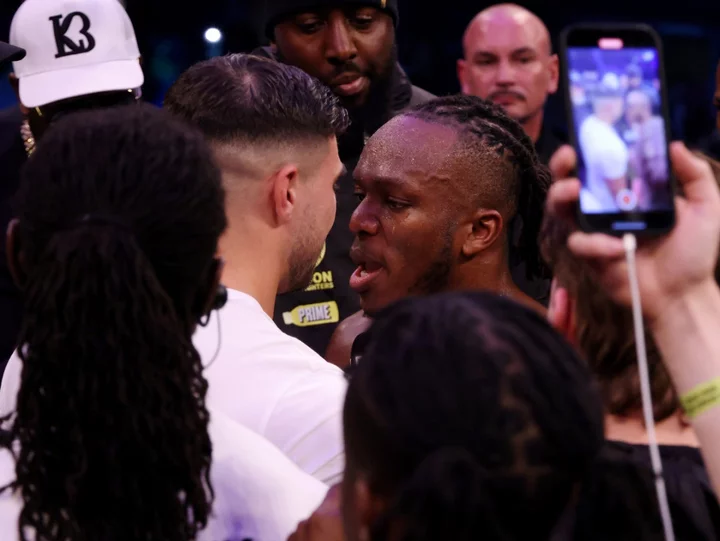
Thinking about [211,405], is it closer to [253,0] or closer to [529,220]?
[529,220]

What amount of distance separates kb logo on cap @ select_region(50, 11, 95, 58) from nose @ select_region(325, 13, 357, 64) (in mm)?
787

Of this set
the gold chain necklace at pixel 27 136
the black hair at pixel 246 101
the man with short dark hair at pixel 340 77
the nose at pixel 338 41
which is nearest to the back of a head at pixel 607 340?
the black hair at pixel 246 101

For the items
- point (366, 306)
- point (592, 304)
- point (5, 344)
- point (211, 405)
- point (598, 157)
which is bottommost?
point (5, 344)

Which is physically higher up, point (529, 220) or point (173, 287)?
point (173, 287)

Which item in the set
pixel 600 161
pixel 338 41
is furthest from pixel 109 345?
pixel 338 41

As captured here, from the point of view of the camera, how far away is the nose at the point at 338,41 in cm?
370

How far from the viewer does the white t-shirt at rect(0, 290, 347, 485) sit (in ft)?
5.95

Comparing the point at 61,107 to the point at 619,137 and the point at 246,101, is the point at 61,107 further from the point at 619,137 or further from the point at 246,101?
the point at 619,137

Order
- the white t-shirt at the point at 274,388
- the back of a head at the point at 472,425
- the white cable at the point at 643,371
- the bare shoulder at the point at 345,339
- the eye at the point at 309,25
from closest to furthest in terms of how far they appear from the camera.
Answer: the back of a head at the point at 472,425 → the white cable at the point at 643,371 → the white t-shirt at the point at 274,388 → the bare shoulder at the point at 345,339 → the eye at the point at 309,25

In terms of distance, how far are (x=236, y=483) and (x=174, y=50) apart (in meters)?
5.13

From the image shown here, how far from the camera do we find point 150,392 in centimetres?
139

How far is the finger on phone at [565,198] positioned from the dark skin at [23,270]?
18.2 inches

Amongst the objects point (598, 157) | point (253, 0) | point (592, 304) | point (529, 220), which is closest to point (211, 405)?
point (592, 304)

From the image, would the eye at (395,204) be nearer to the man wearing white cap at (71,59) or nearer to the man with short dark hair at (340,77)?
the man with short dark hair at (340,77)
